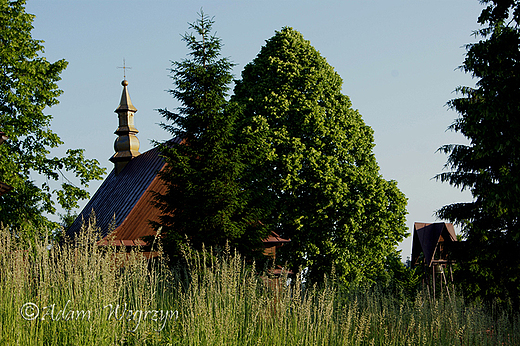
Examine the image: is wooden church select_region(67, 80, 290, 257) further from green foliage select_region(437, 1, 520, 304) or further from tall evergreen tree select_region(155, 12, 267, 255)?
green foliage select_region(437, 1, 520, 304)

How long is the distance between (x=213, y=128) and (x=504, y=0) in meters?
8.09

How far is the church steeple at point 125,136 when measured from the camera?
106 ft

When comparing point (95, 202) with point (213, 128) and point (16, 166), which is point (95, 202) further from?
point (213, 128)

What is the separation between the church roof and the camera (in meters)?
19.9

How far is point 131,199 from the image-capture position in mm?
21781

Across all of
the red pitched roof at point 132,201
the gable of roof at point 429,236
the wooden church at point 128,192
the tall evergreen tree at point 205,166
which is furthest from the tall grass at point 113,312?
the gable of roof at point 429,236

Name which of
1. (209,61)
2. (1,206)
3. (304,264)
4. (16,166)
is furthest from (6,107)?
(304,264)

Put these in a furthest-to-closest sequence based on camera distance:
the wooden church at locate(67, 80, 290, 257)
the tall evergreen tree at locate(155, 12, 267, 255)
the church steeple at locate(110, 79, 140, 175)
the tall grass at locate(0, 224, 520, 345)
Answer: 1. the church steeple at locate(110, 79, 140, 175)
2. the wooden church at locate(67, 80, 290, 257)
3. the tall evergreen tree at locate(155, 12, 267, 255)
4. the tall grass at locate(0, 224, 520, 345)

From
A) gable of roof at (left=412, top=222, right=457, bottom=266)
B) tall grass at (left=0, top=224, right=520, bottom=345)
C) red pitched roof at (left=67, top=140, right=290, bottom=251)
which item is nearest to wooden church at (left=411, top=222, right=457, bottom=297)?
gable of roof at (left=412, top=222, right=457, bottom=266)

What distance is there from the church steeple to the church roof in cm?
97

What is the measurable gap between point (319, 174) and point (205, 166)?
354 inches

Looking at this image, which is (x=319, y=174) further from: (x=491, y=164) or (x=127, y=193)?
(x=127, y=193)

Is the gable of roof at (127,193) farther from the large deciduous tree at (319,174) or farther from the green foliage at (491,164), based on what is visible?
the green foliage at (491,164)

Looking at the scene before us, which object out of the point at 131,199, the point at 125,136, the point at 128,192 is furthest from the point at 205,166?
the point at 125,136
